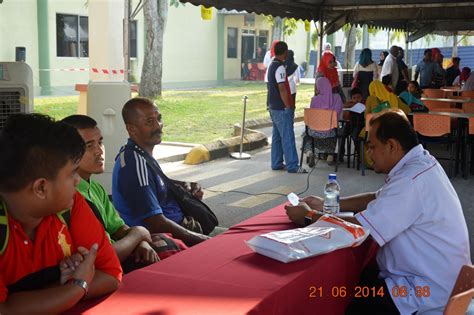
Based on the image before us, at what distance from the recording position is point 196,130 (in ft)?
42.4

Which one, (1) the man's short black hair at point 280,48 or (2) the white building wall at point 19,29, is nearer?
(1) the man's short black hair at point 280,48

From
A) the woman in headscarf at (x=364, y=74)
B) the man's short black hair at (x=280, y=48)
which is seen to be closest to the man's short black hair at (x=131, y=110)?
the man's short black hair at (x=280, y=48)

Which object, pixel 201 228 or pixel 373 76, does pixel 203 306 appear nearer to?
pixel 201 228

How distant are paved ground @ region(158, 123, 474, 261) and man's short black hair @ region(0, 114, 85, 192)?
4506mm

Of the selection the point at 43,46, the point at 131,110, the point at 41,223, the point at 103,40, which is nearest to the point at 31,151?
the point at 41,223

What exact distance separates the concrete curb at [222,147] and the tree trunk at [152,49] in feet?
22.3

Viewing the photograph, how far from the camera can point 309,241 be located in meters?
2.56

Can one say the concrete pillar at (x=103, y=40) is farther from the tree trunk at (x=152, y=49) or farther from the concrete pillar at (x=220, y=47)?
the concrete pillar at (x=220, y=47)

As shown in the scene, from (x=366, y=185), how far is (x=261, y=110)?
894cm

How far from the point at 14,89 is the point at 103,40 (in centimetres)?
388

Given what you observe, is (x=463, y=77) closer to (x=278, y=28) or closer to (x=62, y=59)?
(x=278, y=28)

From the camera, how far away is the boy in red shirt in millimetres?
1770

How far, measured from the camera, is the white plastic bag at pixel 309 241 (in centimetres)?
247

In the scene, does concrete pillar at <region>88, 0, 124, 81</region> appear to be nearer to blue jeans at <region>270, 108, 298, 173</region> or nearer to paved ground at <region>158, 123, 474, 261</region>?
paved ground at <region>158, 123, 474, 261</region>
